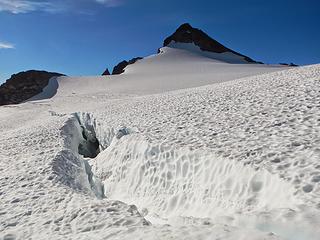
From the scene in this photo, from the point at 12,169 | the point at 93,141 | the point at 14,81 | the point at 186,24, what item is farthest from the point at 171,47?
the point at 12,169

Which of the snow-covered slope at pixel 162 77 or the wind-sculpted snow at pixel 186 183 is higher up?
the snow-covered slope at pixel 162 77

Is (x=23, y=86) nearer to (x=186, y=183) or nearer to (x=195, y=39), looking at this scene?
(x=195, y=39)

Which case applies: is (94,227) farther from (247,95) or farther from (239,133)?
(247,95)

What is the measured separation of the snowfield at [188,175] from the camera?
474 centimetres

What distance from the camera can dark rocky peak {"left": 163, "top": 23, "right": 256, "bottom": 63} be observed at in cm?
7269

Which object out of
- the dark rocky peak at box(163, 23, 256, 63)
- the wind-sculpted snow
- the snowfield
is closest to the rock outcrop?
the dark rocky peak at box(163, 23, 256, 63)

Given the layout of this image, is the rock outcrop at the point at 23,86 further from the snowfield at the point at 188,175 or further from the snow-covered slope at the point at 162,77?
the snowfield at the point at 188,175

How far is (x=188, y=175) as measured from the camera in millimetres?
7051

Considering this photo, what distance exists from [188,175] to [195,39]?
70.1 meters

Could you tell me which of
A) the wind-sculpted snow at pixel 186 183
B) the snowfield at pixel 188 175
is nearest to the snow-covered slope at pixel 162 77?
the snowfield at pixel 188 175

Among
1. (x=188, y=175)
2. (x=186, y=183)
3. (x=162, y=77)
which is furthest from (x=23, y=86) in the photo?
(x=186, y=183)

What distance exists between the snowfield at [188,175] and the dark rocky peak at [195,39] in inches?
2422

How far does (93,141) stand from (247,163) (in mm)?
9861

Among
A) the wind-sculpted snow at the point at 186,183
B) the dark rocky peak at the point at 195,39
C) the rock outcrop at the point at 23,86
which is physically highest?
the dark rocky peak at the point at 195,39
